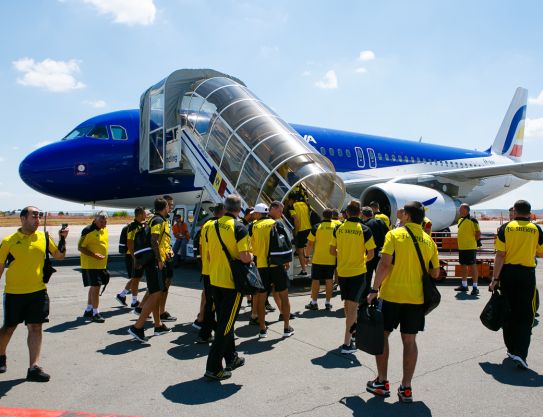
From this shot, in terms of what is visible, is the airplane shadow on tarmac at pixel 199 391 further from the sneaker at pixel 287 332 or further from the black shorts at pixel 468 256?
the black shorts at pixel 468 256

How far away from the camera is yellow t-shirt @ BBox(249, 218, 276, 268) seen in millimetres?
5742

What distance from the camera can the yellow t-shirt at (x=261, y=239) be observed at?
18.8 ft

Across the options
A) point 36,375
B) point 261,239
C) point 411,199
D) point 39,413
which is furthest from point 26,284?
point 411,199

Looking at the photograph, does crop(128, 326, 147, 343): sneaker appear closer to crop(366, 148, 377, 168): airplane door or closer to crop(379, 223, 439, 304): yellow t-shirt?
crop(379, 223, 439, 304): yellow t-shirt

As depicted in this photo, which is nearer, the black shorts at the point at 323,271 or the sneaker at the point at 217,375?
the sneaker at the point at 217,375

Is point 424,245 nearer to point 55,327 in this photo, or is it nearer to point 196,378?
point 196,378

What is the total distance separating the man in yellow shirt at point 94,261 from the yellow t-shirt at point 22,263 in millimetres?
2178

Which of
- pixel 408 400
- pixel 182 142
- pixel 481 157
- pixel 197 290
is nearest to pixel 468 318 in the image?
pixel 408 400

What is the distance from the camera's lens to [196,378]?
4.27m

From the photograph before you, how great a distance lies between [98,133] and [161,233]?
7.64 metres

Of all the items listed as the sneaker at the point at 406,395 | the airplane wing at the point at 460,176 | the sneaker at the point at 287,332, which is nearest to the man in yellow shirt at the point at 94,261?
the sneaker at the point at 287,332

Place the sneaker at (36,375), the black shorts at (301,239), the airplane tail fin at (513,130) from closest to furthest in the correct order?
the sneaker at (36,375) < the black shorts at (301,239) < the airplane tail fin at (513,130)

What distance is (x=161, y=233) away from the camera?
18.6 feet

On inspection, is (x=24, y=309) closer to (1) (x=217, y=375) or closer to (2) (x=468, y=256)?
(1) (x=217, y=375)
